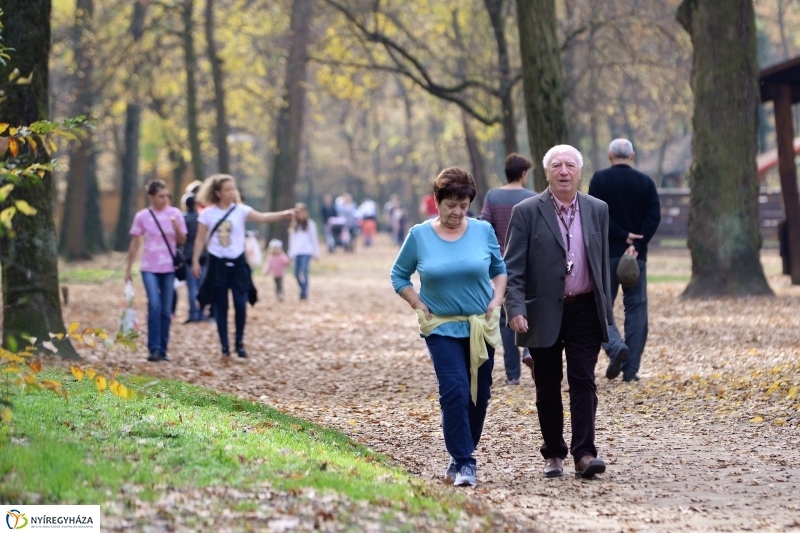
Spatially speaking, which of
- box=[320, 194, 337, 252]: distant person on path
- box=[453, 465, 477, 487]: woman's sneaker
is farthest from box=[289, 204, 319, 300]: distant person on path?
box=[320, 194, 337, 252]: distant person on path

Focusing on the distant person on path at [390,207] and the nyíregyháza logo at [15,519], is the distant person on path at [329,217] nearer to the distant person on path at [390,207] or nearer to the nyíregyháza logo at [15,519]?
the distant person on path at [390,207]

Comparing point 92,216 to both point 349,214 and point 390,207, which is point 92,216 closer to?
point 349,214

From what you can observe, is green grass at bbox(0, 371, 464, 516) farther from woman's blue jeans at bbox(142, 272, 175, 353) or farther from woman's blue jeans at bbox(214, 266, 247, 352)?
woman's blue jeans at bbox(214, 266, 247, 352)

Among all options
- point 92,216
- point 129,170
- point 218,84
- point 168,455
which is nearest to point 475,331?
point 168,455

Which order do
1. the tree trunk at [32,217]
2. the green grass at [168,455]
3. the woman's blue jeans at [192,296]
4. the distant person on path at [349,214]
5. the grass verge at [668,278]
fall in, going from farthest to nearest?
the distant person on path at [349,214] → the grass verge at [668,278] → the woman's blue jeans at [192,296] → the tree trunk at [32,217] → the green grass at [168,455]

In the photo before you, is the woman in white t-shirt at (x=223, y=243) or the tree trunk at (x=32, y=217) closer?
the tree trunk at (x=32, y=217)

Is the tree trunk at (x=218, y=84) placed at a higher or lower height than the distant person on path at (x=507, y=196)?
higher

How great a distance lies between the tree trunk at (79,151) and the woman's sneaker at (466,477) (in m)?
20.1

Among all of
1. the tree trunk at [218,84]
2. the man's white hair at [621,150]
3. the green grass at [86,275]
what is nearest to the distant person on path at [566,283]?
the man's white hair at [621,150]

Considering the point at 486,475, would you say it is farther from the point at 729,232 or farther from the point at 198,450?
the point at 729,232

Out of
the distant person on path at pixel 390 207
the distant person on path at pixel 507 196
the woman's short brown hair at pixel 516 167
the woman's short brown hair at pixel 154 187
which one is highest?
the distant person on path at pixel 390 207

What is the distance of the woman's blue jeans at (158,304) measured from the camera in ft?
42.7

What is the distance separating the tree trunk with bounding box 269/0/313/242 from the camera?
2602 cm

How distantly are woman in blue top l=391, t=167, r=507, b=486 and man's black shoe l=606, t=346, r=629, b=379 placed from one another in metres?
3.50
